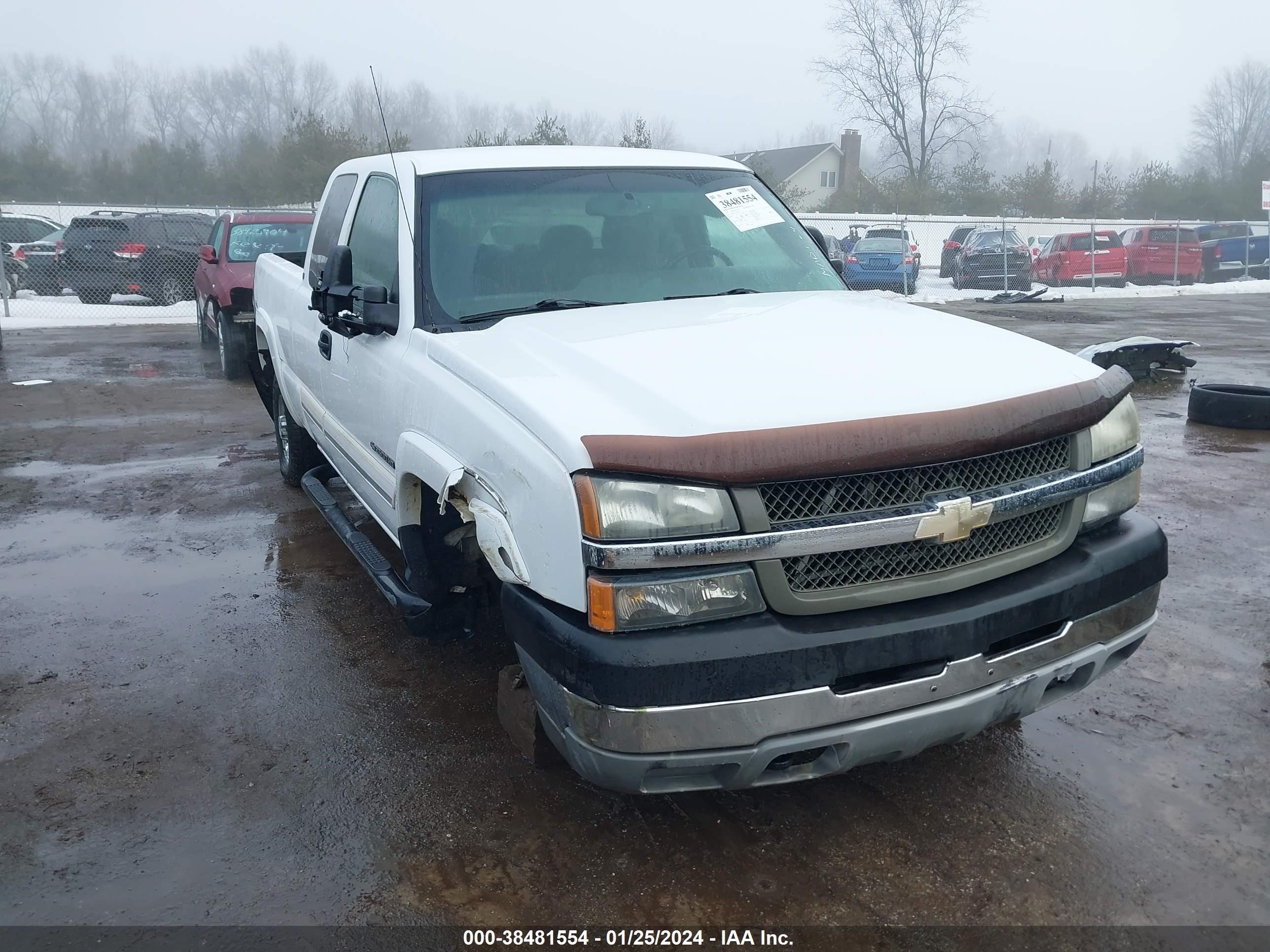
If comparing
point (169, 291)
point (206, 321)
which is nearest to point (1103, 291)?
point (206, 321)

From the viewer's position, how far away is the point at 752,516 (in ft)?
7.79

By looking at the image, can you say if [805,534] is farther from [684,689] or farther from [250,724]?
[250,724]

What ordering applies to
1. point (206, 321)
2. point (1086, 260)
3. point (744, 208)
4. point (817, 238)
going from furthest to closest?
1. point (1086, 260)
2. point (206, 321)
3. point (817, 238)
4. point (744, 208)

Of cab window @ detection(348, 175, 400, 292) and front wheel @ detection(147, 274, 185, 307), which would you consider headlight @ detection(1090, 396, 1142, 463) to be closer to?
cab window @ detection(348, 175, 400, 292)

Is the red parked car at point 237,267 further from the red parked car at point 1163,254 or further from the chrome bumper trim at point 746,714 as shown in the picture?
the red parked car at point 1163,254

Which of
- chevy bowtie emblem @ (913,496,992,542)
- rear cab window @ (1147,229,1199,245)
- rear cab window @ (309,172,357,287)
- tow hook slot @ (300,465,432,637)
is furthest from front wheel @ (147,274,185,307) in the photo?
rear cab window @ (1147,229,1199,245)

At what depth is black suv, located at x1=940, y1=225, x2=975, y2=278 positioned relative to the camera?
26578mm

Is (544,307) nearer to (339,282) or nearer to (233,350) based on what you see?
(339,282)

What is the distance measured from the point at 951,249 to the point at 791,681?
26659mm

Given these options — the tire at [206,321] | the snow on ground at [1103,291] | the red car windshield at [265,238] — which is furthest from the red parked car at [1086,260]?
the tire at [206,321]

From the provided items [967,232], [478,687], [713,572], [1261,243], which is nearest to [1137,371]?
[478,687]

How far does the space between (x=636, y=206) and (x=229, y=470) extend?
173 inches

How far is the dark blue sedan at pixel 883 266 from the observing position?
22547 mm

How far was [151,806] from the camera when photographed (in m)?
3.12
